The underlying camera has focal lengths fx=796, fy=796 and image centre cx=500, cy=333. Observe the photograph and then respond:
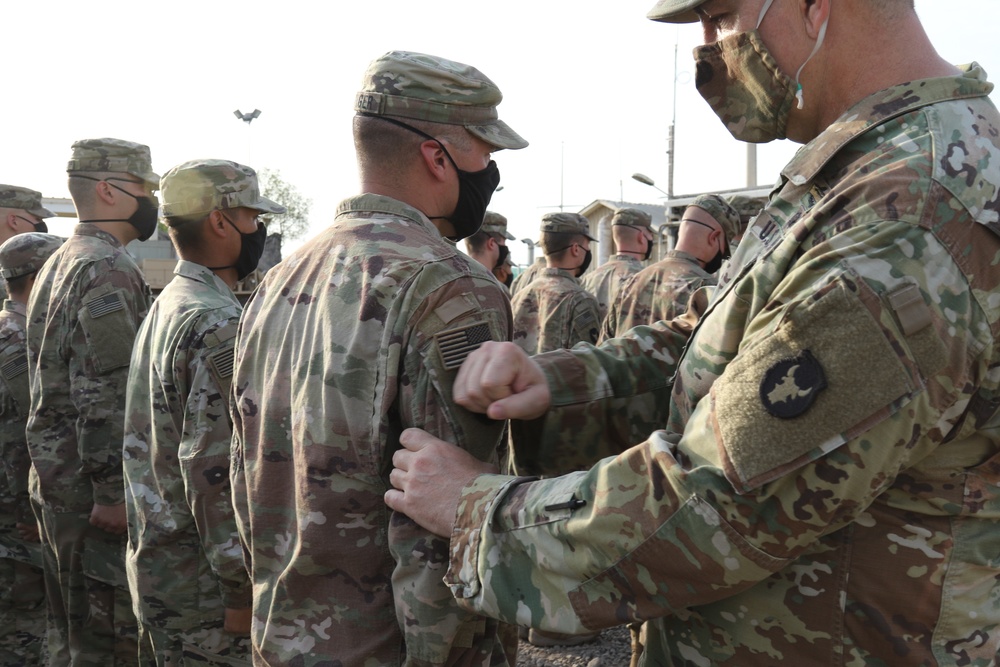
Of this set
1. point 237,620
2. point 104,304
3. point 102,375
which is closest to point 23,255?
point 104,304

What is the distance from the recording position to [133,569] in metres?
3.45

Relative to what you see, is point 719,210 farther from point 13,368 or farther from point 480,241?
point 13,368

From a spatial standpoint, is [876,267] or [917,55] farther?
[917,55]

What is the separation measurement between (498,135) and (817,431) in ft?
4.59

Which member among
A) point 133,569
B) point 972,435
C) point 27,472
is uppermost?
point 972,435

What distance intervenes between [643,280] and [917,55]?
529 centimetres

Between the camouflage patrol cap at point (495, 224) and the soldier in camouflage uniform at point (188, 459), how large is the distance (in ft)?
16.6

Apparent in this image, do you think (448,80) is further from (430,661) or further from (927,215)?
(430,661)

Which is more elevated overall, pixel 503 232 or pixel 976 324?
pixel 976 324

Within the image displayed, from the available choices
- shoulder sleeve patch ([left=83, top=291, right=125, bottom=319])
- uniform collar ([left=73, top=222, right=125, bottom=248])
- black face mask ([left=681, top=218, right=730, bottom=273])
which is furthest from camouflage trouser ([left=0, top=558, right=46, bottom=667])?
black face mask ([left=681, top=218, right=730, bottom=273])

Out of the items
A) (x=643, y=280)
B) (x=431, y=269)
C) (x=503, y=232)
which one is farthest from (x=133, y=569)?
(x=503, y=232)

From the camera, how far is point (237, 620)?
315 cm

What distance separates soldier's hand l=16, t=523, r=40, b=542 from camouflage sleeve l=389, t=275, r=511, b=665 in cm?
442

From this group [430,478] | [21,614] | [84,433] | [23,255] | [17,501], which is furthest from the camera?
[23,255]
